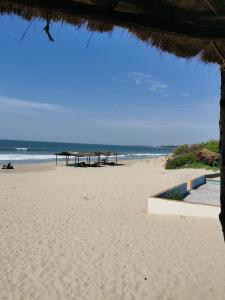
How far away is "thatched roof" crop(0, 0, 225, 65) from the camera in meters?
2.13

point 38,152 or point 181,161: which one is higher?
point 181,161

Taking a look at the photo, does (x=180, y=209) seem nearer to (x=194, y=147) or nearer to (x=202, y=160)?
(x=202, y=160)

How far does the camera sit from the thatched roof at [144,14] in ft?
6.98

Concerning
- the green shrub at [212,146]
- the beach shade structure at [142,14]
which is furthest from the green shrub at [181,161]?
the beach shade structure at [142,14]

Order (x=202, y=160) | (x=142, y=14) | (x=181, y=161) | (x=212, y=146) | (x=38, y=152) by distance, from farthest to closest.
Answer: (x=38, y=152) < (x=212, y=146) < (x=181, y=161) < (x=202, y=160) < (x=142, y=14)

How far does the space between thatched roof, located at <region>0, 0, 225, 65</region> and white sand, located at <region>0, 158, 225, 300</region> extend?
3.67 m

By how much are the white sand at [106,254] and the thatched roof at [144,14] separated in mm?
3668

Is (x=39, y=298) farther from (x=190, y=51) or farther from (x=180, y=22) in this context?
(x=180, y=22)

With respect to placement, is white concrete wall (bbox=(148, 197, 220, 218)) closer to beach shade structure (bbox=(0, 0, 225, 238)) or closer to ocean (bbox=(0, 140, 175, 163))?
beach shade structure (bbox=(0, 0, 225, 238))

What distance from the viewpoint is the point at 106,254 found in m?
6.45

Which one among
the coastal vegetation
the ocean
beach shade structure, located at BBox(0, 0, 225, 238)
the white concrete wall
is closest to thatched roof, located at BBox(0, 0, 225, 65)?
beach shade structure, located at BBox(0, 0, 225, 238)

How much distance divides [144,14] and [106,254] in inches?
196

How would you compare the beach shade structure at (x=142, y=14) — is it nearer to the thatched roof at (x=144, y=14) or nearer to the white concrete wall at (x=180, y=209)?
the thatched roof at (x=144, y=14)

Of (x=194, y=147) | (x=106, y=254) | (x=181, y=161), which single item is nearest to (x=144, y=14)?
(x=106, y=254)
